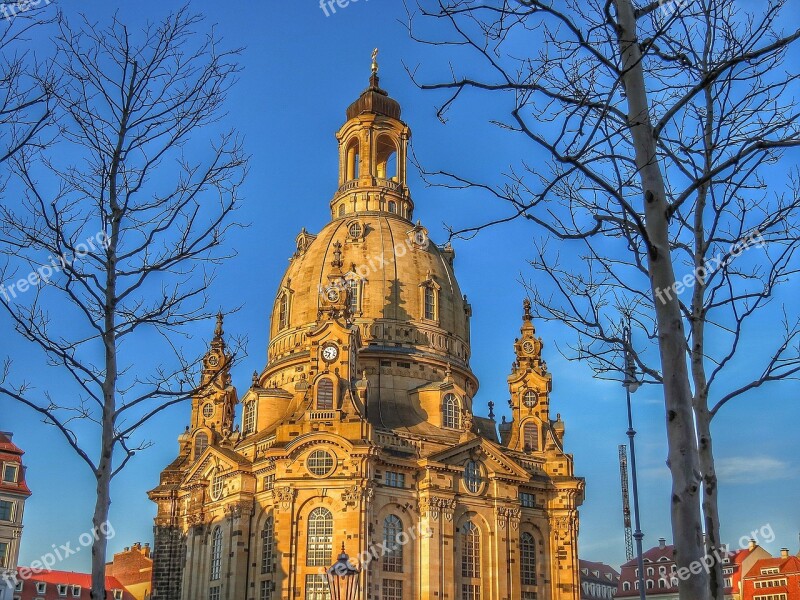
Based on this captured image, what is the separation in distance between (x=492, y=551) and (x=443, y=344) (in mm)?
17124

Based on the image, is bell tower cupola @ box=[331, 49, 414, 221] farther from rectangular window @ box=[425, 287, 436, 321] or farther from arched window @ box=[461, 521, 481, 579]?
arched window @ box=[461, 521, 481, 579]

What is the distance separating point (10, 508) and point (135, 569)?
121 ft

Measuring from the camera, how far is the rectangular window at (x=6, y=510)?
204 ft

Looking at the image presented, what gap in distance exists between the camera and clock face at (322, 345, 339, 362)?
62781mm

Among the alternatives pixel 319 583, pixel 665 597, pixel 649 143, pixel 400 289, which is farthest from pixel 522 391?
pixel 649 143

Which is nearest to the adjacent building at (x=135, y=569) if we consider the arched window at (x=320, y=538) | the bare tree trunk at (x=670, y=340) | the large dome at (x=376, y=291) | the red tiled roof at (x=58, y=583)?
the red tiled roof at (x=58, y=583)

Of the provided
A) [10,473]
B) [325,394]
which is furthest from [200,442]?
[325,394]

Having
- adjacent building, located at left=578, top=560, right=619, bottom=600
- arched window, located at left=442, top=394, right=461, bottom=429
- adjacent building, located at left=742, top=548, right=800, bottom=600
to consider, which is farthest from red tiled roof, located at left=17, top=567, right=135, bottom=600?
adjacent building, located at left=742, top=548, right=800, bottom=600

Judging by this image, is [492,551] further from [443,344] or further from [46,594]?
[46,594]

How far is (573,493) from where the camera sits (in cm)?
6800

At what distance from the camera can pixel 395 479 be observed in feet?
200

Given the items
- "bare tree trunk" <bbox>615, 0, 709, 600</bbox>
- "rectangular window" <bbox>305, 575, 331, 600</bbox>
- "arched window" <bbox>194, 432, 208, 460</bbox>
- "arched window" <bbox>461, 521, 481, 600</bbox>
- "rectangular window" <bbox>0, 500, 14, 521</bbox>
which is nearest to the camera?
"bare tree trunk" <bbox>615, 0, 709, 600</bbox>

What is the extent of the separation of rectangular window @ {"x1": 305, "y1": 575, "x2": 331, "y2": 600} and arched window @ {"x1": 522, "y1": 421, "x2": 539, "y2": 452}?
2208 centimetres

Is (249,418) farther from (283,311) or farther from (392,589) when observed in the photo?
(392,589)
